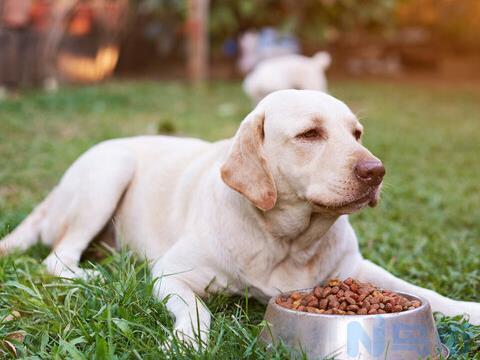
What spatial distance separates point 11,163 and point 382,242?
11.6 feet

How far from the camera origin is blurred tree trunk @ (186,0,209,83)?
539 inches

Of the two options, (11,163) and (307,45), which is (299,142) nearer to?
(11,163)

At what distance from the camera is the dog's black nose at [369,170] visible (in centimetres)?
267

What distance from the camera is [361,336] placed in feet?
7.50

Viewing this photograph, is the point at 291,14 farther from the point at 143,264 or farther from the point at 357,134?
the point at 143,264

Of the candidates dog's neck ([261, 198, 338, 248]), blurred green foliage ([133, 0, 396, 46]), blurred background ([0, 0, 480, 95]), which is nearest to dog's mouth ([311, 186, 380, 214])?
dog's neck ([261, 198, 338, 248])

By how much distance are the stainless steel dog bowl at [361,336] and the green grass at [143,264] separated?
0.09 meters

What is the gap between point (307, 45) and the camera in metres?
18.6

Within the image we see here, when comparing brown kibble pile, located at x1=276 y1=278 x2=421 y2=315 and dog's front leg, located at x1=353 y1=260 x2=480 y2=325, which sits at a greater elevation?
brown kibble pile, located at x1=276 y1=278 x2=421 y2=315

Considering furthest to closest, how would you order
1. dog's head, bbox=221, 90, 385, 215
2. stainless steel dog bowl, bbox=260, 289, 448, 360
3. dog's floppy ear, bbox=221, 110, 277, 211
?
dog's floppy ear, bbox=221, 110, 277, 211
dog's head, bbox=221, 90, 385, 215
stainless steel dog bowl, bbox=260, 289, 448, 360

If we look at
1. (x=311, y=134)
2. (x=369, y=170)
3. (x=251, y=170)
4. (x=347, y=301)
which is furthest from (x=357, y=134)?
(x=347, y=301)

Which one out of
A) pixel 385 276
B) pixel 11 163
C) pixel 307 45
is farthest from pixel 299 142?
pixel 307 45

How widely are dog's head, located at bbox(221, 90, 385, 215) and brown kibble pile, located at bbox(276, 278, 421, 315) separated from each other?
1.07 ft

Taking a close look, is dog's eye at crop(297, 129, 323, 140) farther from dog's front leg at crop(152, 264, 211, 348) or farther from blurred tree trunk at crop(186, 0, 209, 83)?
blurred tree trunk at crop(186, 0, 209, 83)
